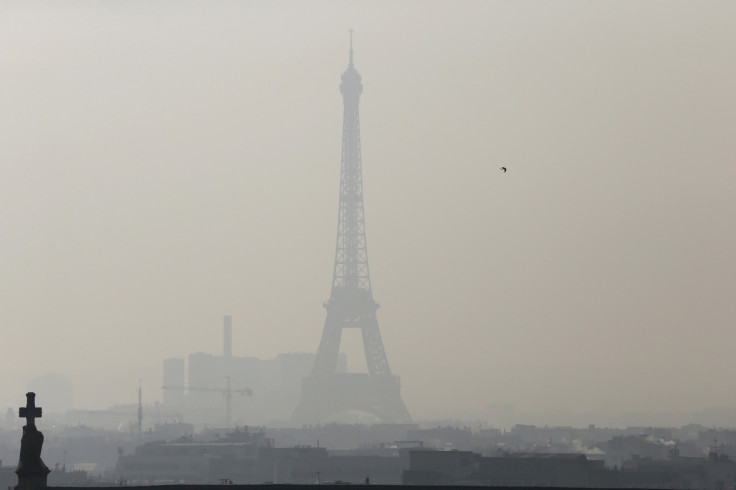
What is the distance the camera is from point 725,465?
159 meters

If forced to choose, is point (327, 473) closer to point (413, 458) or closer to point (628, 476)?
point (413, 458)

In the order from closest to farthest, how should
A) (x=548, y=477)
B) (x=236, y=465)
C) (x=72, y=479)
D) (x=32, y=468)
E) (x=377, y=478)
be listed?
1. (x=32, y=468)
2. (x=548, y=477)
3. (x=72, y=479)
4. (x=377, y=478)
5. (x=236, y=465)

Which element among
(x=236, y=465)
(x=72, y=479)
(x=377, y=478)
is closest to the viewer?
(x=72, y=479)

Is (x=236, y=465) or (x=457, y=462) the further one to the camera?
(x=236, y=465)

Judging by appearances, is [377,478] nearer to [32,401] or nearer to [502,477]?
[502,477]

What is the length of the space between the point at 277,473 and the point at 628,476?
169 feet

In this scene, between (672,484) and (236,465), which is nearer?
(672,484)

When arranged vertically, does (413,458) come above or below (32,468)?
above

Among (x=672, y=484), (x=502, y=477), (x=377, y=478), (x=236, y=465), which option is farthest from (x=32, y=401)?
(x=236, y=465)

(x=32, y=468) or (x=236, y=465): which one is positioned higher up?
(x=236, y=465)

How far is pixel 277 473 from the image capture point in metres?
190

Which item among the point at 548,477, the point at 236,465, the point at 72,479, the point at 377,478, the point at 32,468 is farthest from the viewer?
the point at 236,465

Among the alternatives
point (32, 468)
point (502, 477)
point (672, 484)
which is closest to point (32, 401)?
point (32, 468)

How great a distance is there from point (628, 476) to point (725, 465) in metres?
13.1
